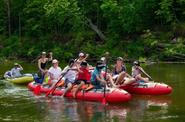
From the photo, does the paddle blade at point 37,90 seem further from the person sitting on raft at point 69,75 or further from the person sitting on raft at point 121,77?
the person sitting on raft at point 121,77

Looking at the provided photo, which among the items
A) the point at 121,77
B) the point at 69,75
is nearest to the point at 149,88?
the point at 121,77

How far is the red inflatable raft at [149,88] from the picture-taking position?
1723cm

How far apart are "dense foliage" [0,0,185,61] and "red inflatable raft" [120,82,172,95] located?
640 inches

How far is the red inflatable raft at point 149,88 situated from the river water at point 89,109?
19 centimetres

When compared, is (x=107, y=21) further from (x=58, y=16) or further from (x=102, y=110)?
(x=102, y=110)

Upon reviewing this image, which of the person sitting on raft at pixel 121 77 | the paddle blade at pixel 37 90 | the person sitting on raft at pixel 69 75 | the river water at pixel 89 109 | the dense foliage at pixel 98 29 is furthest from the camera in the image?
the dense foliage at pixel 98 29

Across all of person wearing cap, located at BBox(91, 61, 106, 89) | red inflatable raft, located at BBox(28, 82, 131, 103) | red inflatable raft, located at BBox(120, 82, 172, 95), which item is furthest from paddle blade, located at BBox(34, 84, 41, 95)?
red inflatable raft, located at BBox(120, 82, 172, 95)

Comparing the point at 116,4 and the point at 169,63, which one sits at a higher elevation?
the point at 116,4

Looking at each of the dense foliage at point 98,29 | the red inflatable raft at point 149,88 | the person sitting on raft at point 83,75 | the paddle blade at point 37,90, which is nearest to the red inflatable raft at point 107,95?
the person sitting on raft at point 83,75

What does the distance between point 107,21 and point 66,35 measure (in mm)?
3919

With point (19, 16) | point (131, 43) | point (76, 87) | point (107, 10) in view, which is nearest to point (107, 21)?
point (107, 10)

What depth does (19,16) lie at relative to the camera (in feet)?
155

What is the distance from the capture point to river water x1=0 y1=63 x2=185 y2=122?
13.4m

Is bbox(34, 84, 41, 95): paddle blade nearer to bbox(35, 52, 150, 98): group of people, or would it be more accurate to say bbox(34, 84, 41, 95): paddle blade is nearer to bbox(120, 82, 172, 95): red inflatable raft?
bbox(35, 52, 150, 98): group of people
